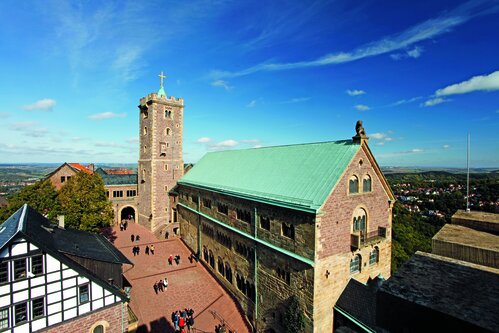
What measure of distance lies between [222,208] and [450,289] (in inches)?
1086

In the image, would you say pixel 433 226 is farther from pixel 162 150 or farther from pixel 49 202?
pixel 49 202

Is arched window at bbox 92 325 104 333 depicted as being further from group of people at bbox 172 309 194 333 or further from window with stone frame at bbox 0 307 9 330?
group of people at bbox 172 309 194 333

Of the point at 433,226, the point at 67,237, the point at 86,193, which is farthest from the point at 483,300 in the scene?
the point at 433,226

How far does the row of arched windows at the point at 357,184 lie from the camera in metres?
20.9

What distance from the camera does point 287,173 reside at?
24359 mm

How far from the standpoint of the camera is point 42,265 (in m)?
16.8

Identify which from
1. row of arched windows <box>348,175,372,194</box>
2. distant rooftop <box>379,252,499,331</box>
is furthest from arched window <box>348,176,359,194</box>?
distant rooftop <box>379,252,499,331</box>

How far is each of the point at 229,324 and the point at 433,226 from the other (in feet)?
178

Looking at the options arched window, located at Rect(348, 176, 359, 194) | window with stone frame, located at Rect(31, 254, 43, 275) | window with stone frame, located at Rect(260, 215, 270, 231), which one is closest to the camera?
window with stone frame, located at Rect(31, 254, 43, 275)

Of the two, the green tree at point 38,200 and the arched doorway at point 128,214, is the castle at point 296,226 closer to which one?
the green tree at point 38,200

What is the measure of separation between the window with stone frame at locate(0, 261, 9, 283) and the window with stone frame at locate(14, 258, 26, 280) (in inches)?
13.8

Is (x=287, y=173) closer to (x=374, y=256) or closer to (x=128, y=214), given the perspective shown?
(x=374, y=256)

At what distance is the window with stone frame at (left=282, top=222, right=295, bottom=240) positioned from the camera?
20.6 meters

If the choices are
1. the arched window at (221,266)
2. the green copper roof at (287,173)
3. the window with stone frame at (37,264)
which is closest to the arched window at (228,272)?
the arched window at (221,266)
